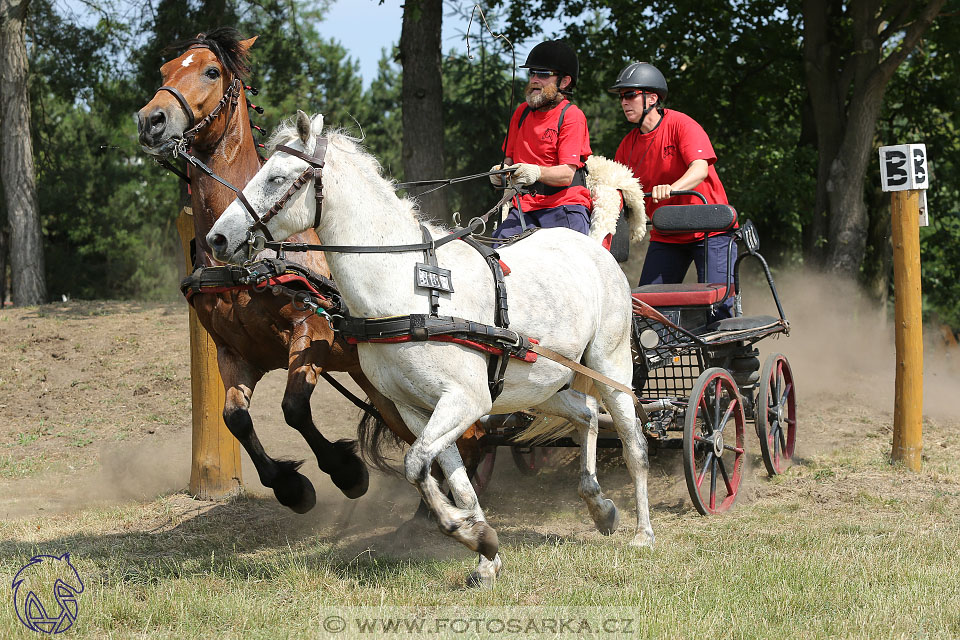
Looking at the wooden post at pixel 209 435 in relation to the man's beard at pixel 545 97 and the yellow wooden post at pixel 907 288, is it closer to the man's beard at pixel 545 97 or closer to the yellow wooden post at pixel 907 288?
the man's beard at pixel 545 97

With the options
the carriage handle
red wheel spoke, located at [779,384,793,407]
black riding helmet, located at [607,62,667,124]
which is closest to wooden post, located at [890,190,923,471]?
red wheel spoke, located at [779,384,793,407]

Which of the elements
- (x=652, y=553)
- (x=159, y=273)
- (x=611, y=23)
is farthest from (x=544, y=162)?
(x=159, y=273)

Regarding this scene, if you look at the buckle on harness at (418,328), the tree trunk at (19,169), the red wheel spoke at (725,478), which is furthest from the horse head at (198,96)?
the tree trunk at (19,169)

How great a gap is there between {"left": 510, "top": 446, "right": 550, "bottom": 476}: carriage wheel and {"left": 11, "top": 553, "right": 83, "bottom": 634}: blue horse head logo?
337cm

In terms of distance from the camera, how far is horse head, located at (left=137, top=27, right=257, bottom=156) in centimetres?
461

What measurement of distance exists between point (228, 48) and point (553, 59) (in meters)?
1.87

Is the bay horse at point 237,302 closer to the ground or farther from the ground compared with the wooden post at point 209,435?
farther from the ground

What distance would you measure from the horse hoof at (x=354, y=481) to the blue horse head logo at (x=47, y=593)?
1.46 meters

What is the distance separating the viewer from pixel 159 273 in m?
26.2

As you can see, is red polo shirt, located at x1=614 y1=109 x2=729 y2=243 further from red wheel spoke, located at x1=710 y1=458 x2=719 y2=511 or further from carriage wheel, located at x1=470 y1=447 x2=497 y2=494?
carriage wheel, located at x1=470 y1=447 x2=497 y2=494

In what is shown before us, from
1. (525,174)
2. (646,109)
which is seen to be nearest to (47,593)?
(525,174)

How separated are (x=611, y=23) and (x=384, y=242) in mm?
11087

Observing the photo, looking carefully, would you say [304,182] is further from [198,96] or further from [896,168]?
[896,168]

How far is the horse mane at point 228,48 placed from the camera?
5070 millimetres
